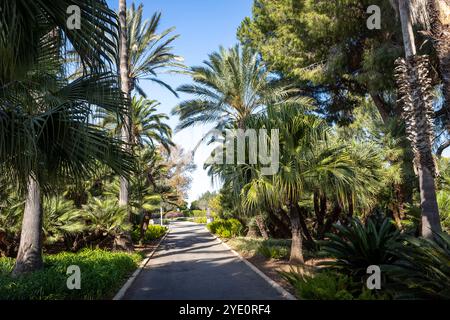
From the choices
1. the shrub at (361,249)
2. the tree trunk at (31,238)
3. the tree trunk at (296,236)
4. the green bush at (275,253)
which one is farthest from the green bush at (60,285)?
the green bush at (275,253)

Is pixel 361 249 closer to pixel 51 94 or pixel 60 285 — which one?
pixel 60 285

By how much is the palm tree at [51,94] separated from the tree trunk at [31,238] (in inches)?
115

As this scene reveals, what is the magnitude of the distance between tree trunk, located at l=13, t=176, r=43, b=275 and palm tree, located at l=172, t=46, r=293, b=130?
11.1 metres

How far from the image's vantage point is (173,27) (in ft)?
64.8

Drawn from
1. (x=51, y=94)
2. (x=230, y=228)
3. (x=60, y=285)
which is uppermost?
(x=51, y=94)

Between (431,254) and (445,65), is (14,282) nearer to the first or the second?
(431,254)

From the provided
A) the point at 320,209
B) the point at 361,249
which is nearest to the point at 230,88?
the point at 320,209

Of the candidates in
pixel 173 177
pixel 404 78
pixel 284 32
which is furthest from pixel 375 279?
pixel 173 177

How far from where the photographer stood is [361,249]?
6938 mm

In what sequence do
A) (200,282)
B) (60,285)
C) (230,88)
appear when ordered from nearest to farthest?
(60,285) < (200,282) < (230,88)

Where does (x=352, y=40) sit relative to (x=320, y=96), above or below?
above

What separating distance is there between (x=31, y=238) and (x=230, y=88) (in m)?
12.7

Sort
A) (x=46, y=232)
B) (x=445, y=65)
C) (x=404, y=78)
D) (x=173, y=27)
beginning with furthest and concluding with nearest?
1. (x=173, y=27)
2. (x=46, y=232)
3. (x=404, y=78)
4. (x=445, y=65)
